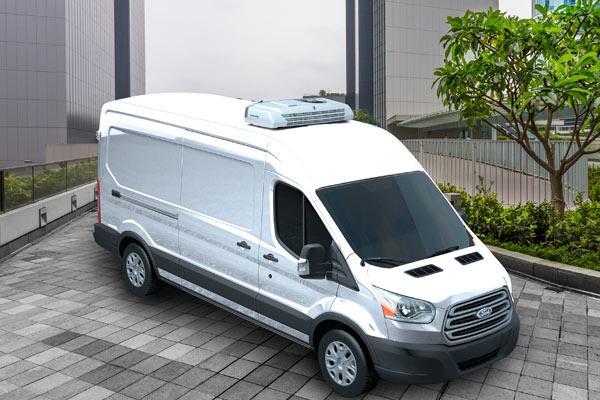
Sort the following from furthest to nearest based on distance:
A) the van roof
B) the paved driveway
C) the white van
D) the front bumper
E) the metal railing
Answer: the metal railing, the van roof, the paved driveway, the white van, the front bumper

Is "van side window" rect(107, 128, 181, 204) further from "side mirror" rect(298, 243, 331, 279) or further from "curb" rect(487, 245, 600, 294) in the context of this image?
"curb" rect(487, 245, 600, 294)

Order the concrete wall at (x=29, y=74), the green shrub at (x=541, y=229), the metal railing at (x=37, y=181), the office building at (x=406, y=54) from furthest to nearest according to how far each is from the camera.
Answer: the office building at (x=406, y=54) → the concrete wall at (x=29, y=74) → the metal railing at (x=37, y=181) → the green shrub at (x=541, y=229)

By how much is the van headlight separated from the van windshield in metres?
0.36

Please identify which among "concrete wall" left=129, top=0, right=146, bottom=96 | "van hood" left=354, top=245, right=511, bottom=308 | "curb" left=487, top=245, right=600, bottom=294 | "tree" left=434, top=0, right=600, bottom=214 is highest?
"concrete wall" left=129, top=0, right=146, bottom=96

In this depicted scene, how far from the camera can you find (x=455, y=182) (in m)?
14.5

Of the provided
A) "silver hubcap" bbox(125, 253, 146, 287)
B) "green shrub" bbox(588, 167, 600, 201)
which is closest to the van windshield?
"silver hubcap" bbox(125, 253, 146, 287)

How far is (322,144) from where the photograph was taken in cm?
584

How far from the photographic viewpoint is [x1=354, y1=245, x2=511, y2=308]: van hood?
15.9 feet

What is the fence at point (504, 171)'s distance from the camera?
11.9 meters

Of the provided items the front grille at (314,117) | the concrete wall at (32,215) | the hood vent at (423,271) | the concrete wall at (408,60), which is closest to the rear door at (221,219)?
the front grille at (314,117)

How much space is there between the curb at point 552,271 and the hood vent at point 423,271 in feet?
12.4

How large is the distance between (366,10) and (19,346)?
9371 cm

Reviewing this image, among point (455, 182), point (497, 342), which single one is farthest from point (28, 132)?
point (497, 342)

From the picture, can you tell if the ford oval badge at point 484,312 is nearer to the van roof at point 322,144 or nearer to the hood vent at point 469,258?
the hood vent at point 469,258
